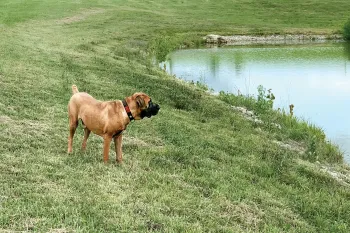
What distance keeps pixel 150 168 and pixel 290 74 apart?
22797 millimetres

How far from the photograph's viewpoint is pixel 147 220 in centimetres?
706

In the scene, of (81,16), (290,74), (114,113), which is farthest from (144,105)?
(81,16)

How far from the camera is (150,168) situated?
9484mm

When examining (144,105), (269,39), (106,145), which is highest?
(144,105)

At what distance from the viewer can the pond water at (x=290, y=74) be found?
2081 cm

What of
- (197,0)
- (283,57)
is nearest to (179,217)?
(283,57)

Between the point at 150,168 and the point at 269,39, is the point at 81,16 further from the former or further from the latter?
the point at 150,168

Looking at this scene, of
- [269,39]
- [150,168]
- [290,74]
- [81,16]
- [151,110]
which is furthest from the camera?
[269,39]

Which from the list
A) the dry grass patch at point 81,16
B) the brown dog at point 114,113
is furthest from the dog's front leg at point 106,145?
the dry grass patch at point 81,16

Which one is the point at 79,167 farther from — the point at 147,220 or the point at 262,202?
the point at 262,202

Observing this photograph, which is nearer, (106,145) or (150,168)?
(106,145)

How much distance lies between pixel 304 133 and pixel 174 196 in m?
8.78

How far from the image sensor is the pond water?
20.8m

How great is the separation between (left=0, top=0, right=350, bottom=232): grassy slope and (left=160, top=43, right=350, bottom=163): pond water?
405 cm
